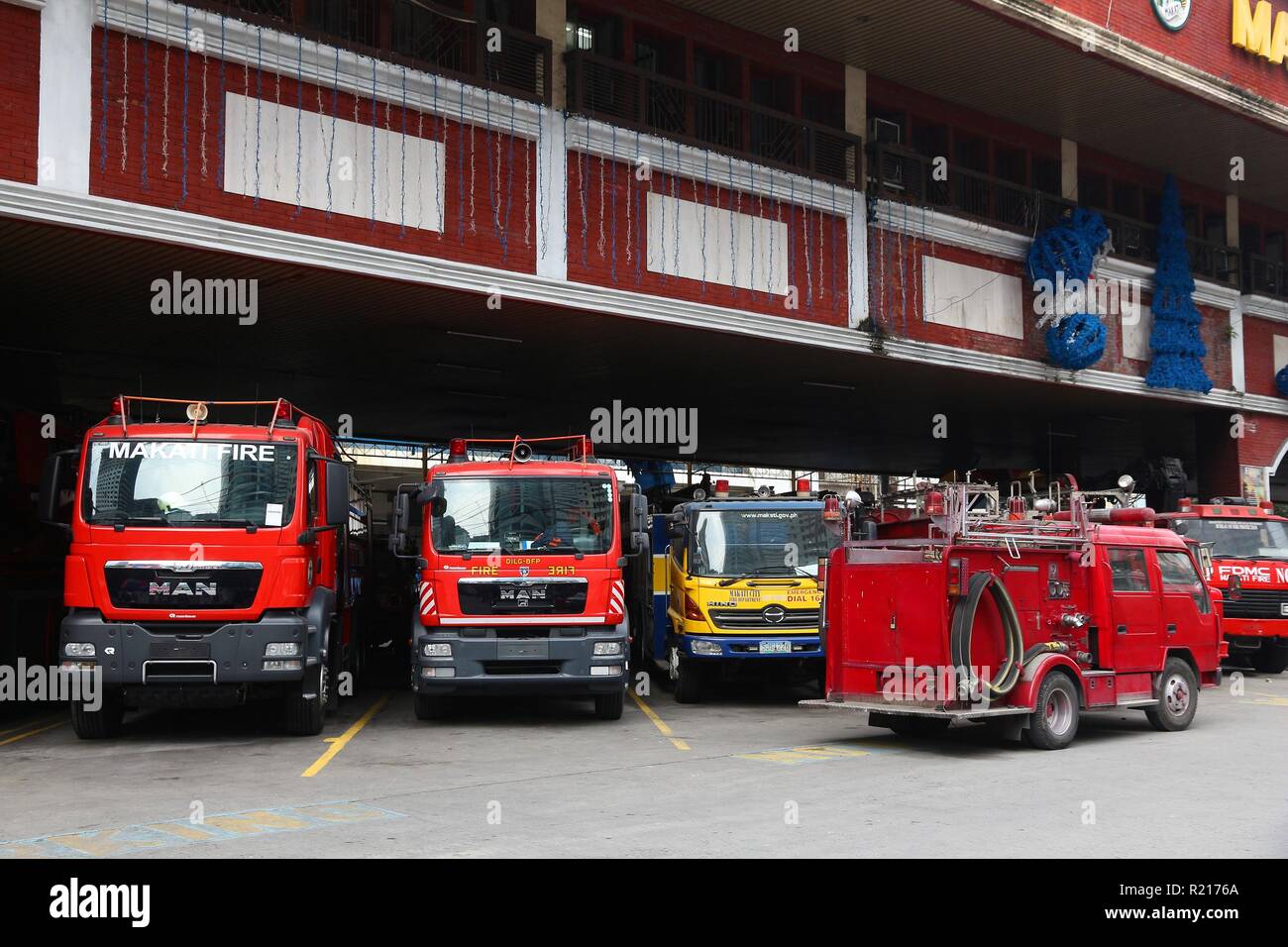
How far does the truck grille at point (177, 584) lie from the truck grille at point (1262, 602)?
16.0 metres

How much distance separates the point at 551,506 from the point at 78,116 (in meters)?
6.10

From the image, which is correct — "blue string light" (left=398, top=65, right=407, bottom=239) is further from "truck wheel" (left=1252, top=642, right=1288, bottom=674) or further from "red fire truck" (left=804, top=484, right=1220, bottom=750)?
"truck wheel" (left=1252, top=642, right=1288, bottom=674)

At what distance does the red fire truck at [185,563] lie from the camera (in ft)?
41.0

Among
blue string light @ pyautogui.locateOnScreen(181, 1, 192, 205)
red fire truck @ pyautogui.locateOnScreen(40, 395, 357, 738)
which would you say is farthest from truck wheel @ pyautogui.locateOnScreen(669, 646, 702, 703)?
blue string light @ pyautogui.locateOnScreen(181, 1, 192, 205)

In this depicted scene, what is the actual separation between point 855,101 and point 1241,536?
9.66m

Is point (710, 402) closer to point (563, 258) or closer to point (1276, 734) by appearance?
point (563, 258)

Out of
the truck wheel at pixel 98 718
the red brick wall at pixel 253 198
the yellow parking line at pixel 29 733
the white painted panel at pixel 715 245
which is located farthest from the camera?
the white painted panel at pixel 715 245

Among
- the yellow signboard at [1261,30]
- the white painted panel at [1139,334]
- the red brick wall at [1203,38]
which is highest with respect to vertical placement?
the yellow signboard at [1261,30]

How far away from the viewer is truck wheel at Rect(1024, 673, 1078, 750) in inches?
481

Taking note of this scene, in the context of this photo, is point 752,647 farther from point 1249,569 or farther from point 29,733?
point 1249,569

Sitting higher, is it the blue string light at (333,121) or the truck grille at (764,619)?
the blue string light at (333,121)

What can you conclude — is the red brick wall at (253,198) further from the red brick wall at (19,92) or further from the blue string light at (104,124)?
the red brick wall at (19,92)

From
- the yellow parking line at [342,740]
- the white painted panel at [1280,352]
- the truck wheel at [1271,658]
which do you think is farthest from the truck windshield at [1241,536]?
the yellow parking line at [342,740]
